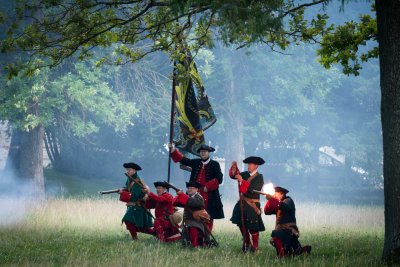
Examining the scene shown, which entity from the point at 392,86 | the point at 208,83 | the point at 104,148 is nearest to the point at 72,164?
the point at 104,148

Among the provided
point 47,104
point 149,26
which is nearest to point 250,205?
point 149,26

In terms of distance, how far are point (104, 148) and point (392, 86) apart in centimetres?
3074

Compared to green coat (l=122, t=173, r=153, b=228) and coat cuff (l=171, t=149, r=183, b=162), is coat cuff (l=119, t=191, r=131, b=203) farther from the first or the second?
coat cuff (l=171, t=149, r=183, b=162)

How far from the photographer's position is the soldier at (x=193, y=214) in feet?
48.1

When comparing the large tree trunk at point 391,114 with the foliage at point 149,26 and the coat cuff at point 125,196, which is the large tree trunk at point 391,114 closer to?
the foliage at point 149,26

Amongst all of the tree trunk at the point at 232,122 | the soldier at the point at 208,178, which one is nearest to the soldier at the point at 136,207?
the soldier at the point at 208,178

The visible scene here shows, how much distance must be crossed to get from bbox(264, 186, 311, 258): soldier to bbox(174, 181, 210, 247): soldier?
1703mm

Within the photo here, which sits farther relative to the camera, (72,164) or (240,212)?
(72,164)

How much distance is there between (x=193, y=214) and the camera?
14.8 m

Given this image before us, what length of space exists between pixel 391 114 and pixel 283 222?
2708 mm

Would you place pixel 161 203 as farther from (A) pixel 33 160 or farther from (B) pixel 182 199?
(A) pixel 33 160

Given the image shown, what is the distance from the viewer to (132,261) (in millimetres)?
12609

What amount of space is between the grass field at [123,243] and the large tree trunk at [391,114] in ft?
1.79

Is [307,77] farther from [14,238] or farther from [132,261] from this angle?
[132,261]
